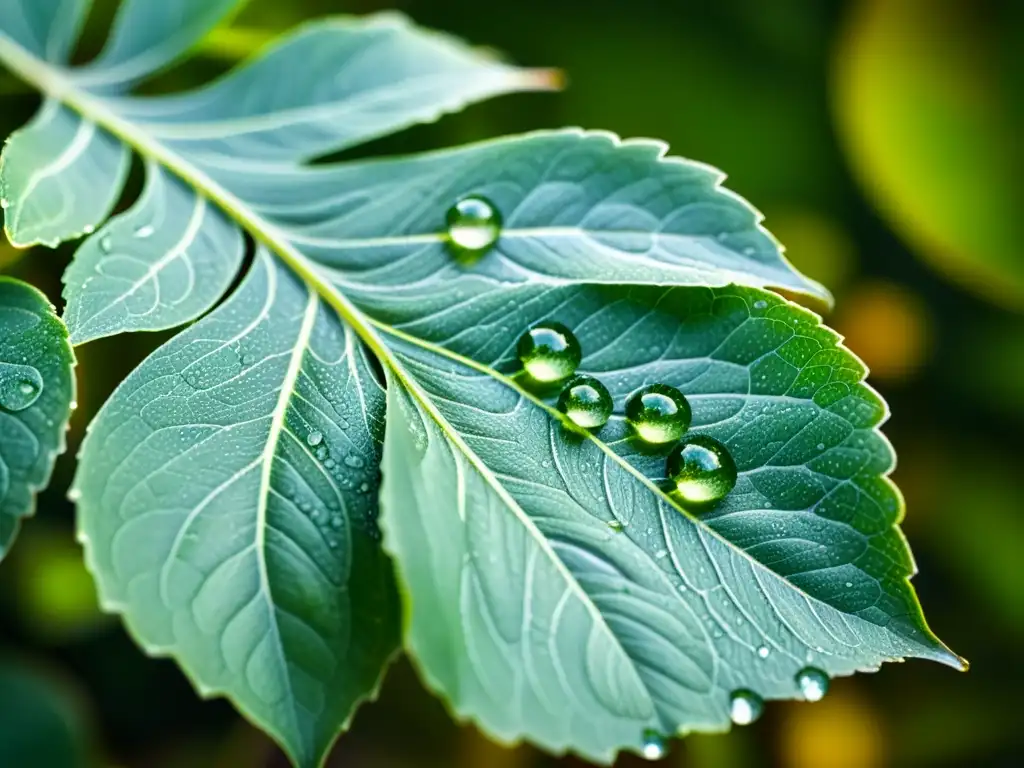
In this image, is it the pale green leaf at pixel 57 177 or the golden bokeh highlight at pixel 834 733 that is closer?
the pale green leaf at pixel 57 177

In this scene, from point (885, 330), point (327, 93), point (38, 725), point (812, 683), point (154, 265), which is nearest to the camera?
point (812, 683)

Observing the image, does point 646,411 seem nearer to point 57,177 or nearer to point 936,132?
point 57,177

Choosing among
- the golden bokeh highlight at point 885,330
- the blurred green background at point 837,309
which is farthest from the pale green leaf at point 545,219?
the golden bokeh highlight at point 885,330

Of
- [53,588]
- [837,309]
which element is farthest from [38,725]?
[837,309]

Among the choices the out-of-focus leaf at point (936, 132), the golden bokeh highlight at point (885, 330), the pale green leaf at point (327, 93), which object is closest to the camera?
the pale green leaf at point (327, 93)

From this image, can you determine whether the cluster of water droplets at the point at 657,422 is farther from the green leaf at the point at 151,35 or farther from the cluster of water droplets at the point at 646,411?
the green leaf at the point at 151,35

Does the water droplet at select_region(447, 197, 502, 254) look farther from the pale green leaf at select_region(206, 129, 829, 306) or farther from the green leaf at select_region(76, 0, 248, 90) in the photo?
the green leaf at select_region(76, 0, 248, 90)

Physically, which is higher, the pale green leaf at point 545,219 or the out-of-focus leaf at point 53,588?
the pale green leaf at point 545,219
